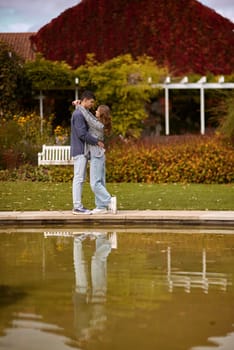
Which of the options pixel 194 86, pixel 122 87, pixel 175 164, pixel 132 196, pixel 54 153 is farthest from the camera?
pixel 194 86

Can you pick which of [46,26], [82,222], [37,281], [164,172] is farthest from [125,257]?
[46,26]

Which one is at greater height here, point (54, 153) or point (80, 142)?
point (80, 142)

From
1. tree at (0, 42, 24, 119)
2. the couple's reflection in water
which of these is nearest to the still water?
the couple's reflection in water

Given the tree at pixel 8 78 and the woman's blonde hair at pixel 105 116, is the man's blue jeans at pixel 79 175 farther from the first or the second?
the tree at pixel 8 78

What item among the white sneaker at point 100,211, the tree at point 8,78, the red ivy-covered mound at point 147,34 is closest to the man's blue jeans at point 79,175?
the white sneaker at point 100,211

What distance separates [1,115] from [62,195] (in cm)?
1430

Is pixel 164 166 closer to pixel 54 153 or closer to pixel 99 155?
pixel 54 153

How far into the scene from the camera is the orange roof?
1589 inches

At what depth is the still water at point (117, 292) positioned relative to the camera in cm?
502

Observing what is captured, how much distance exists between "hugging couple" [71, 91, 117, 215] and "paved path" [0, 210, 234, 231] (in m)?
0.27

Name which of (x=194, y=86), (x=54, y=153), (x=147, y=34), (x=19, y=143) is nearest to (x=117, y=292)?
(x=54, y=153)

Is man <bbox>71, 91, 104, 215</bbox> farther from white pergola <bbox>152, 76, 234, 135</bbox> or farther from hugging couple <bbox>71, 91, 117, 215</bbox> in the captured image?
white pergola <bbox>152, 76, 234, 135</bbox>

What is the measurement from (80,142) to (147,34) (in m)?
23.0

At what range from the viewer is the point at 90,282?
6785 mm
